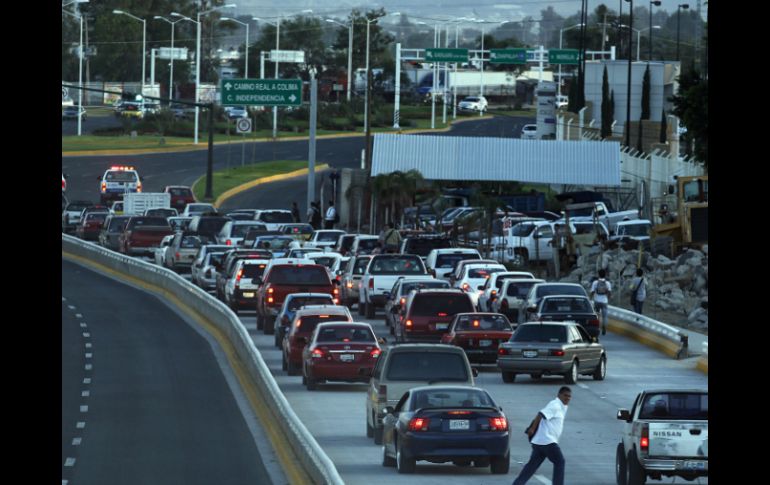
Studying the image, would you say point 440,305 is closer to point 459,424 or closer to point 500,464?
point 500,464

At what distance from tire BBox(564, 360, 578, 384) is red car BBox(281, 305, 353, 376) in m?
4.61

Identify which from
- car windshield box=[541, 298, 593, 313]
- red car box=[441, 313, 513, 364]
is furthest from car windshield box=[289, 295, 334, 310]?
car windshield box=[541, 298, 593, 313]

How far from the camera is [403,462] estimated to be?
71.2 feet

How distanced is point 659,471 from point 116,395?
53.3ft

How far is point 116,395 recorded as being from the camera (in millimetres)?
32906

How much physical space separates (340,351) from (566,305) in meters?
Result: 9.08

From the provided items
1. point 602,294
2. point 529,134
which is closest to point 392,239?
point 602,294

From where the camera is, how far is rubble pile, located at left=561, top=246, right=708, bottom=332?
5044cm

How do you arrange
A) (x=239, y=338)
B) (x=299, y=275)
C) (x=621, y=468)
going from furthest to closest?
(x=299, y=275) → (x=239, y=338) → (x=621, y=468)

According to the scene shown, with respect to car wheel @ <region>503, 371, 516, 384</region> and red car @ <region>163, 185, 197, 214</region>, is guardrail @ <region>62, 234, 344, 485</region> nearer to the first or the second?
car wheel @ <region>503, 371, 516, 384</region>

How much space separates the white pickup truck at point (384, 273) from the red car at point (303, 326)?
37.4 ft
